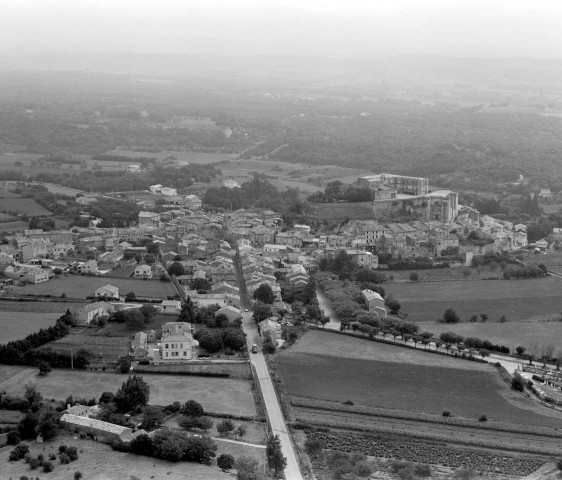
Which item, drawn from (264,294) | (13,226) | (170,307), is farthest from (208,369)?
(13,226)

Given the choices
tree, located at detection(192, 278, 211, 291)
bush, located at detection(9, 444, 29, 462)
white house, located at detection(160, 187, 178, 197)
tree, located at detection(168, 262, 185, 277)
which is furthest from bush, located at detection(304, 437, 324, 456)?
white house, located at detection(160, 187, 178, 197)

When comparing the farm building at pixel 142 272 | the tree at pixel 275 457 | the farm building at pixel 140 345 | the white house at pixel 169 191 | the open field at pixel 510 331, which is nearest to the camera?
the tree at pixel 275 457

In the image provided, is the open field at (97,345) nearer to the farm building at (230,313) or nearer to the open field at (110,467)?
the farm building at (230,313)

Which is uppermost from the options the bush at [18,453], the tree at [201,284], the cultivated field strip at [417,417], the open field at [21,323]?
the bush at [18,453]

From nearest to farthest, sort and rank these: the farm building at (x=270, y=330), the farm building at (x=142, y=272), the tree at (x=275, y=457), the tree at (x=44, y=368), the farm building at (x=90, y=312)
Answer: the tree at (x=275, y=457), the tree at (x=44, y=368), the farm building at (x=270, y=330), the farm building at (x=90, y=312), the farm building at (x=142, y=272)

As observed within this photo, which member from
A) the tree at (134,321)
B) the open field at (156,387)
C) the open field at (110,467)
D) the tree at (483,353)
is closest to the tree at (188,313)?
the tree at (134,321)

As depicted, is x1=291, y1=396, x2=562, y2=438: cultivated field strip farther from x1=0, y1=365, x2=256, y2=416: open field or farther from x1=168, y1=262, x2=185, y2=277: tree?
x1=168, y1=262, x2=185, y2=277: tree

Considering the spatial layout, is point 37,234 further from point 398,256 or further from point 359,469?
point 359,469
